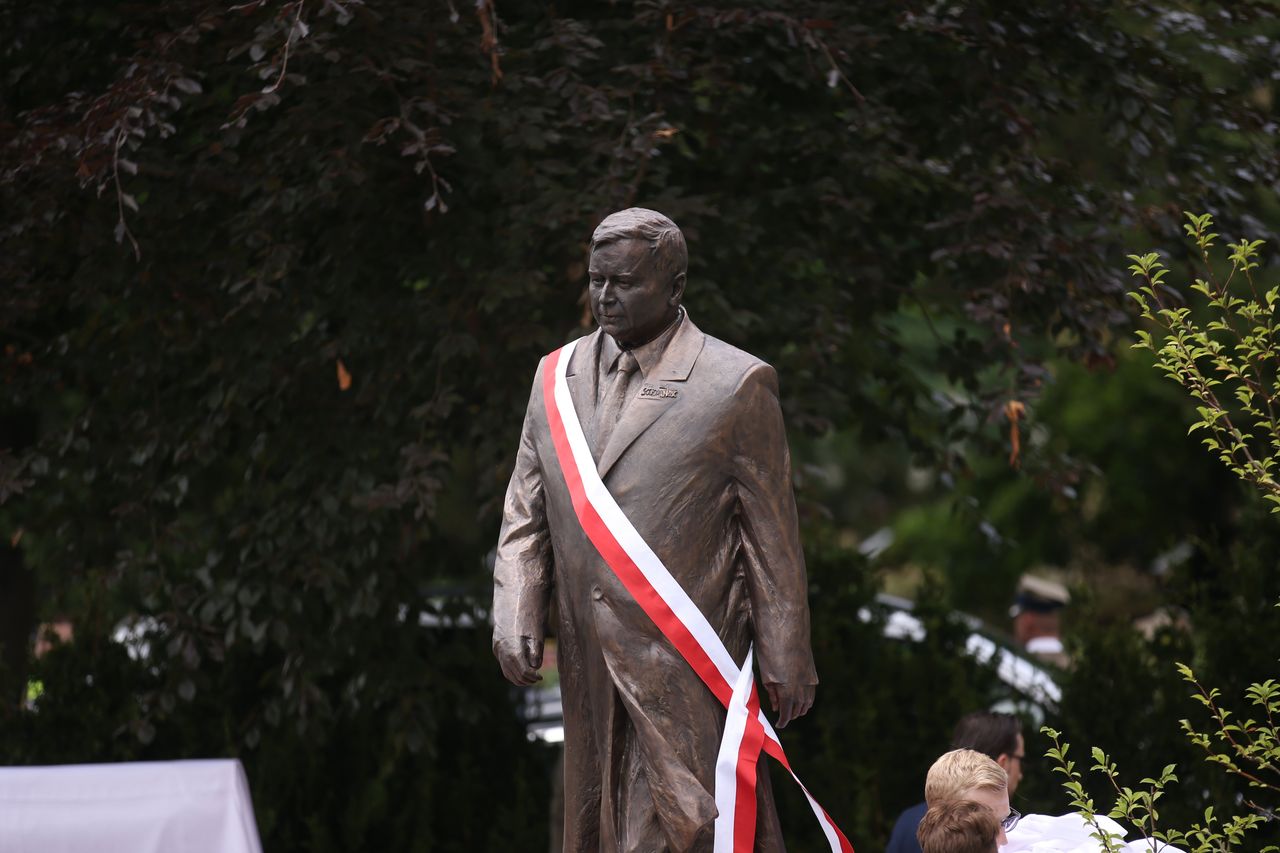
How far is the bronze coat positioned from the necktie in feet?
0.12

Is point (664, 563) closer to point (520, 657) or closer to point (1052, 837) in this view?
point (520, 657)

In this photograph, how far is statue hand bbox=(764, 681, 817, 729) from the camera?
4273 mm

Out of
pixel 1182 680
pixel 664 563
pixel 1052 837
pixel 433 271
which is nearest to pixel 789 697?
pixel 664 563

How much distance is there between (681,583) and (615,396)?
543mm

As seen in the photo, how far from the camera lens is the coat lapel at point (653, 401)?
4.27 metres

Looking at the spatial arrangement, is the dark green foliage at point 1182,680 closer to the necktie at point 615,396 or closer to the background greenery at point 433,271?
the background greenery at point 433,271

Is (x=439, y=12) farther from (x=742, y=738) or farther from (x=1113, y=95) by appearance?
(x=742, y=738)

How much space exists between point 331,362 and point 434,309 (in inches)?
24.0

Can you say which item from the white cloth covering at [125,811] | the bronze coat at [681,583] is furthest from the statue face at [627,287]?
the white cloth covering at [125,811]

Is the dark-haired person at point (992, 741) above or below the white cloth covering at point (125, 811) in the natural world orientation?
above

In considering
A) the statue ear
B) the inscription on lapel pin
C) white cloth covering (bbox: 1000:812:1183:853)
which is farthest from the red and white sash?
white cloth covering (bbox: 1000:812:1183:853)

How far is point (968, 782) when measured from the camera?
425 cm

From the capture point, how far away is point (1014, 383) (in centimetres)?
662

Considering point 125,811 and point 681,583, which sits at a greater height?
point 681,583
